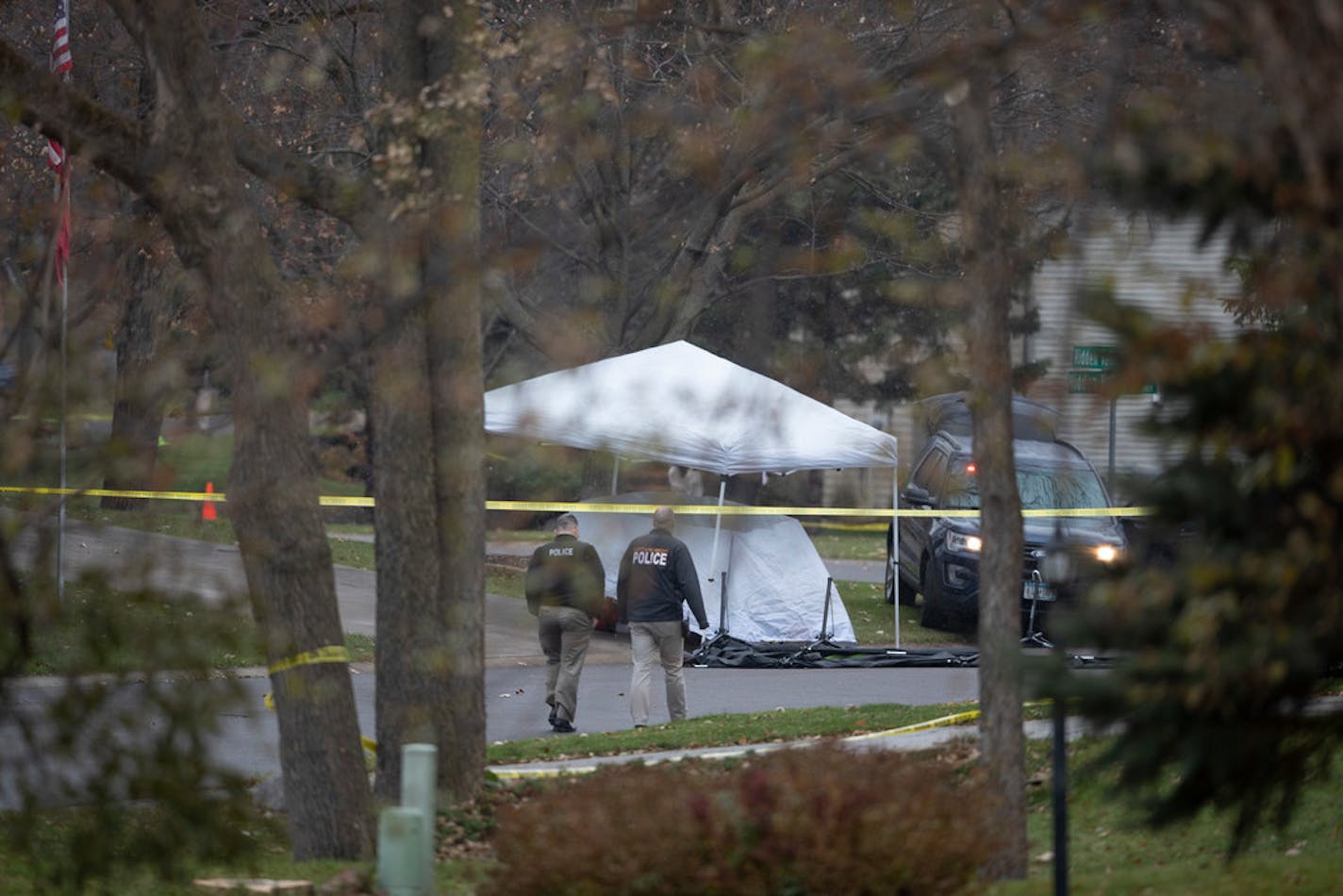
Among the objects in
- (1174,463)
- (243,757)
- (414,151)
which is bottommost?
(243,757)

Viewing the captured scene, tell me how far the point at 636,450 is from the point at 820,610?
11.8 feet

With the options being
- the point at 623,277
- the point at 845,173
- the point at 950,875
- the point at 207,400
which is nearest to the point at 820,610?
the point at 623,277

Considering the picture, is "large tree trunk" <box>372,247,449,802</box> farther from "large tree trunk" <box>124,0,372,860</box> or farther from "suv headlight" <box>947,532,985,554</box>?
"suv headlight" <box>947,532,985,554</box>

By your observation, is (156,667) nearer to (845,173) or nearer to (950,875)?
(950,875)

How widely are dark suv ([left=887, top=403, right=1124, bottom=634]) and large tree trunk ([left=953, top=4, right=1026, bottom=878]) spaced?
10.3 m

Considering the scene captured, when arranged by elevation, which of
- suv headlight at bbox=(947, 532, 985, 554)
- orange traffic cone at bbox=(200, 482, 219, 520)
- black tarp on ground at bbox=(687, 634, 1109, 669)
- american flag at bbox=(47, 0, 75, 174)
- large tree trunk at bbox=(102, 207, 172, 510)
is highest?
american flag at bbox=(47, 0, 75, 174)

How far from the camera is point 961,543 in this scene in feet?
61.8

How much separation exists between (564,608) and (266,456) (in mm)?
6078

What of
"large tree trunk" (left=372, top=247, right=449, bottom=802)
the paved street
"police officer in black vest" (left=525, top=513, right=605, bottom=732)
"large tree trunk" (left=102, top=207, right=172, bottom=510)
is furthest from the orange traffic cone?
"police officer in black vest" (left=525, top=513, right=605, bottom=732)

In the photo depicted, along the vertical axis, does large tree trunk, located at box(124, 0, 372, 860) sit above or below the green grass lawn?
above

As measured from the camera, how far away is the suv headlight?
18.8 m

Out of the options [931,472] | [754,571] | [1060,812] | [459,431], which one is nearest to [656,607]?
[459,431]

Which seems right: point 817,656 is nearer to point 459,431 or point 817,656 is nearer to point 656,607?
point 656,607

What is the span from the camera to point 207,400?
7.52 meters
